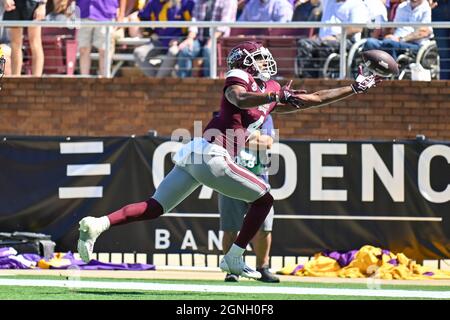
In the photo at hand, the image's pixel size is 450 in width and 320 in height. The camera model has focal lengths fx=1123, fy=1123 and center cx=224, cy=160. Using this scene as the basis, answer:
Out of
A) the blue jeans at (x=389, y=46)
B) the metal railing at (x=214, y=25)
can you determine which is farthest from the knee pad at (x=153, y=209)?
the blue jeans at (x=389, y=46)

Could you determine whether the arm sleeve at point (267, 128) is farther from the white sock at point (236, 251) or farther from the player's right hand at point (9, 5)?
the player's right hand at point (9, 5)

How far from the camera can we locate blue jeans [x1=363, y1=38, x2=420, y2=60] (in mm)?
14344

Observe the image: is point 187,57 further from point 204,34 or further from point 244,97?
point 244,97

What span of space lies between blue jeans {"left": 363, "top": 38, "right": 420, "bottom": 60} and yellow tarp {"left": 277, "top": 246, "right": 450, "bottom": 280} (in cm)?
294

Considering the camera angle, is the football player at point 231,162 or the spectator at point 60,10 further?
the spectator at point 60,10

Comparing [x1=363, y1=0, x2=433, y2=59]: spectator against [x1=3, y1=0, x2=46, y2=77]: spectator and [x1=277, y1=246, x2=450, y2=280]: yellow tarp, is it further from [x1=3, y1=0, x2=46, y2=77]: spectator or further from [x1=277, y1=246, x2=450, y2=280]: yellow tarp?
[x1=3, y1=0, x2=46, y2=77]: spectator

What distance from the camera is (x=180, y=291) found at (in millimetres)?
9820

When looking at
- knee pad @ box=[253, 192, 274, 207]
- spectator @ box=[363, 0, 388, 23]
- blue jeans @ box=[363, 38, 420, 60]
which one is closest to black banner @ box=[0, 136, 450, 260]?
blue jeans @ box=[363, 38, 420, 60]

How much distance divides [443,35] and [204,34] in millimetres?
3235

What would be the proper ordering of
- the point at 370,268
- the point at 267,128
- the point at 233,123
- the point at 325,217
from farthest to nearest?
the point at 325,217
the point at 370,268
the point at 267,128
the point at 233,123

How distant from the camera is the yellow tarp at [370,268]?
40.1 ft

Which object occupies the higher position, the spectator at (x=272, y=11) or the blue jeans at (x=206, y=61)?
the spectator at (x=272, y=11)

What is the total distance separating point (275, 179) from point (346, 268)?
1471 mm

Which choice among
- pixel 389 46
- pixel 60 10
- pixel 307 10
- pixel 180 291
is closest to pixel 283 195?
pixel 389 46
